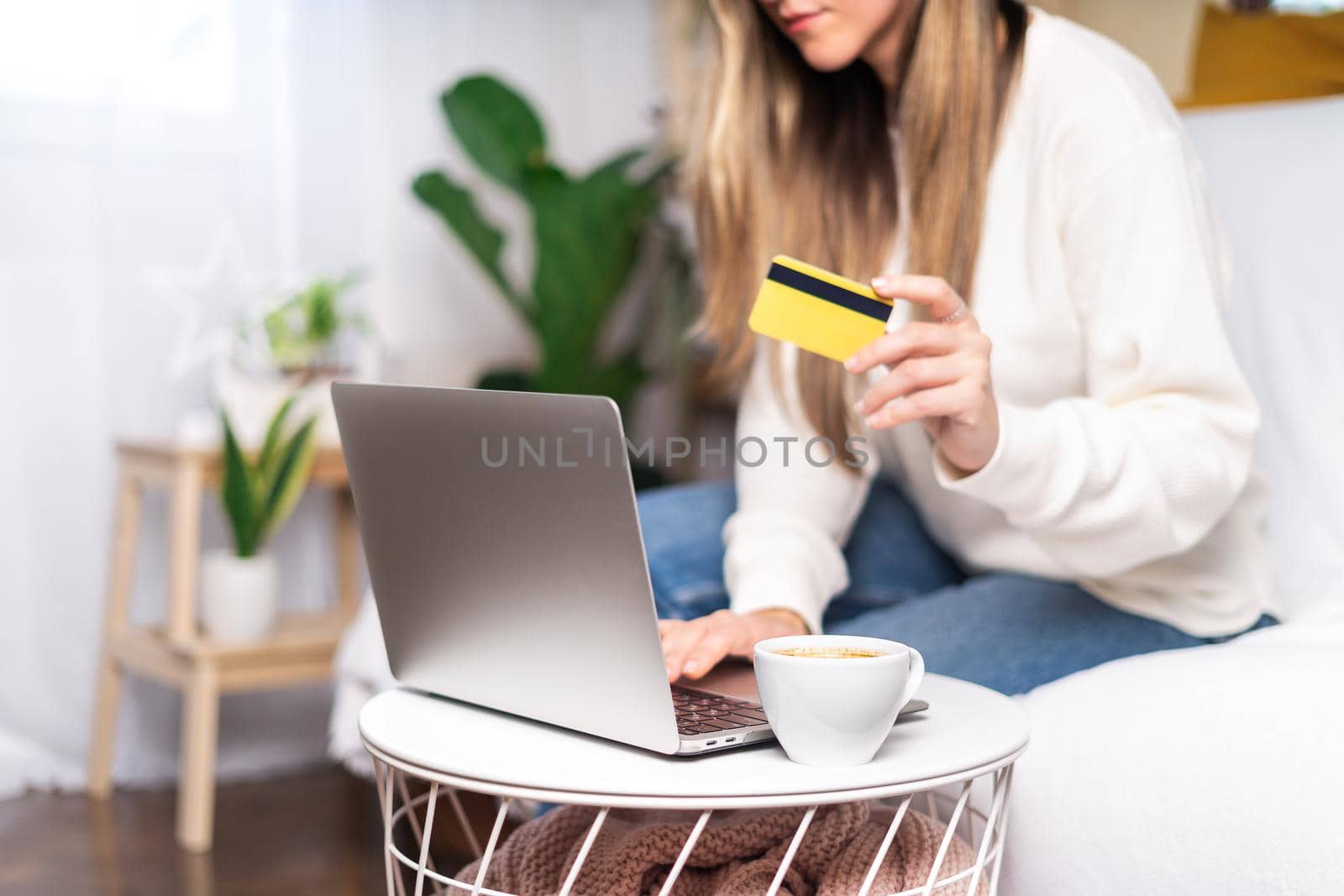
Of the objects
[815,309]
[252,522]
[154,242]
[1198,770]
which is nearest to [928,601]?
[1198,770]

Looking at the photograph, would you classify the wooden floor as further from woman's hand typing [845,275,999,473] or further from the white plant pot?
woman's hand typing [845,275,999,473]

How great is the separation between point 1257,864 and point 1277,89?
3.33 ft

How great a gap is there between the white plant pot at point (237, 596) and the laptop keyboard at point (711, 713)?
123cm

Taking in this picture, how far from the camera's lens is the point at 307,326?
196cm

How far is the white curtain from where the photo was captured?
1939 mm

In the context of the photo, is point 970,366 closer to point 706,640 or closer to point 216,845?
point 706,640

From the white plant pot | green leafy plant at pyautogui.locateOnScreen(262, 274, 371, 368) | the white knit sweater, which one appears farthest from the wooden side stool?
the white knit sweater

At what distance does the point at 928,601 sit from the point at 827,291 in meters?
0.49

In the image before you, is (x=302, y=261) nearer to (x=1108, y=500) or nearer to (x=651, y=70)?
(x=651, y=70)

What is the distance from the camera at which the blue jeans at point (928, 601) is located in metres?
1.00

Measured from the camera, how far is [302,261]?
2.14m

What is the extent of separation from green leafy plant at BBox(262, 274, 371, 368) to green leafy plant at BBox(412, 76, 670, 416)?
0.27 metres

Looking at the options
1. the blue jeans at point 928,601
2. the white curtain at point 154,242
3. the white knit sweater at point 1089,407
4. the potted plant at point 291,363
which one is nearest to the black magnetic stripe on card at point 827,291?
the white knit sweater at point 1089,407

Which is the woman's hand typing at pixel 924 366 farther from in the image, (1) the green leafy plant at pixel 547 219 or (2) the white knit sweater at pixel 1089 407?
(1) the green leafy plant at pixel 547 219
